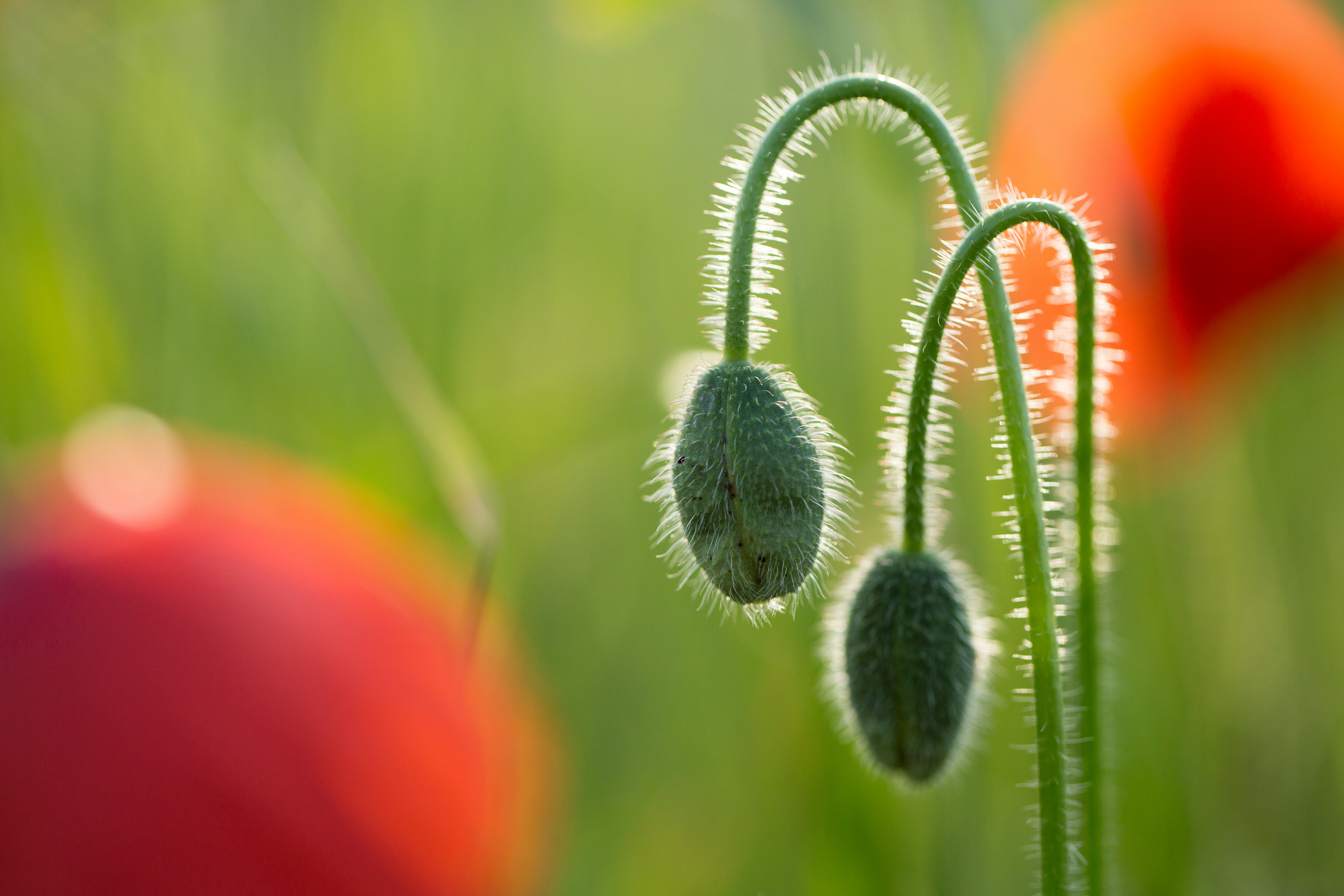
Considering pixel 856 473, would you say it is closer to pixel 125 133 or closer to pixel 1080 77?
pixel 1080 77

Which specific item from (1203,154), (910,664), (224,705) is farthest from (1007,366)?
(1203,154)

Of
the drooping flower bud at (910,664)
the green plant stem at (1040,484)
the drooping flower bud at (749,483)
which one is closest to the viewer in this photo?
the green plant stem at (1040,484)

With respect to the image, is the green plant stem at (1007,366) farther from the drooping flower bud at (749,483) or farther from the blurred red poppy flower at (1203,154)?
the blurred red poppy flower at (1203,154)

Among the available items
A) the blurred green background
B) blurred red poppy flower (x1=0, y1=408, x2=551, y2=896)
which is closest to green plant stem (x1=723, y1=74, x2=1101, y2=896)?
the blurred green background

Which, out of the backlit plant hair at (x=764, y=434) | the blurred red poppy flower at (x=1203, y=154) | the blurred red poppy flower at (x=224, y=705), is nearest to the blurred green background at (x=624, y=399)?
the blurred red poppy flower at (x=1203, y=154)

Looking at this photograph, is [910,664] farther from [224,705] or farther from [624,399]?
[624,399]

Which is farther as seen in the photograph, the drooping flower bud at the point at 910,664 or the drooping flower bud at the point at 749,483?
the drooping flower bud at the point at 910,664
